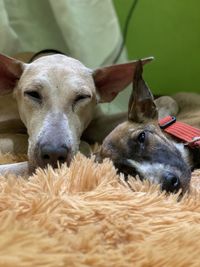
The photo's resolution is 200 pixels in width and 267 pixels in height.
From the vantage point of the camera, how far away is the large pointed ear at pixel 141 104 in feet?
5.16

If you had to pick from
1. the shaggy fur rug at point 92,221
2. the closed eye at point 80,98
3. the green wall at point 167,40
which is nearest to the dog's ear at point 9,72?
the closed eye at point 80,98

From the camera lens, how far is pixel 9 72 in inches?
71.1

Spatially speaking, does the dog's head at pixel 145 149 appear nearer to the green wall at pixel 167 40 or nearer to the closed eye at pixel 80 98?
the closed eye at pixel 80 98

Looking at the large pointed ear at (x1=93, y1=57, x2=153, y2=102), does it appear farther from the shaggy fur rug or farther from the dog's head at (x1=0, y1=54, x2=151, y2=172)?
the shaggy fur rug

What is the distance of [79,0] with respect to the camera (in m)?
2.37

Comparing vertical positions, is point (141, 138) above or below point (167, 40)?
above

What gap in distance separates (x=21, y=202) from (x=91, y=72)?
0.92 meters

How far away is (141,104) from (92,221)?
687mm

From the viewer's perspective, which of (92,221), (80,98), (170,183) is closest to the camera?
(92,221)

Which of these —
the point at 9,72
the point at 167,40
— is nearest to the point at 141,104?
the point at 9,72

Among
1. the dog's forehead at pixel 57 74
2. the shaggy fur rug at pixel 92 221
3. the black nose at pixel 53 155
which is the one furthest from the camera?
the dog's forehead at pixel 57 74

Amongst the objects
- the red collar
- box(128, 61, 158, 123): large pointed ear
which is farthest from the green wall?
box(128, 61, 158, 123): large pointed ear

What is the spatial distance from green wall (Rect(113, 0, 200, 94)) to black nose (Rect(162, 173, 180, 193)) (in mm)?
1422

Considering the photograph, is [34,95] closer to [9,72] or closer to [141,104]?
[9,72]
